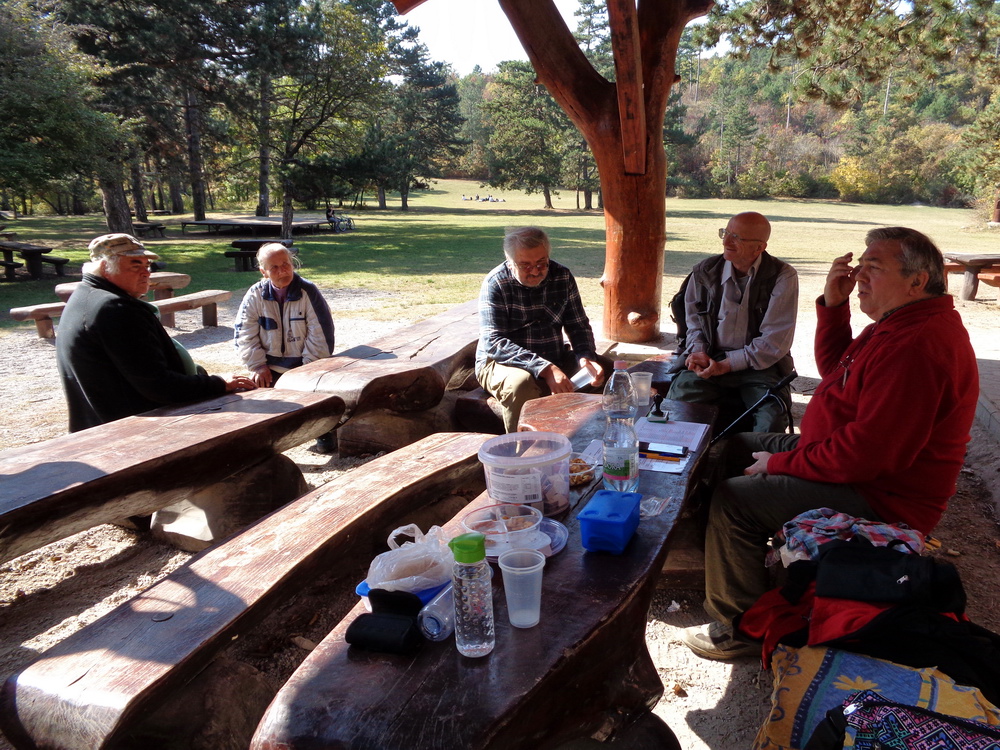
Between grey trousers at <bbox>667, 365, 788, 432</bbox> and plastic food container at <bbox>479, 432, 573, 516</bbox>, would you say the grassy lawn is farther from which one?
plastic food container at <bbox>479, 432, 573, 516</bbox>

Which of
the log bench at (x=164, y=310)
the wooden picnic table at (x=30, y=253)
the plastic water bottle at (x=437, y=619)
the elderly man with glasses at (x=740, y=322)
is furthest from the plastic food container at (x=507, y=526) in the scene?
the wooden picnic table at (x=30, y=253)

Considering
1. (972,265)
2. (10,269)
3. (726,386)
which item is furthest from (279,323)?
(10,269)

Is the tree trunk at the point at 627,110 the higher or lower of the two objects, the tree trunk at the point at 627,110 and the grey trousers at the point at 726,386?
the higher

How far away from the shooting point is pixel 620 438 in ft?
7.65

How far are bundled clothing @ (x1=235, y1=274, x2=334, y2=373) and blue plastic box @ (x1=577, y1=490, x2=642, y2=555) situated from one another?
124 inches

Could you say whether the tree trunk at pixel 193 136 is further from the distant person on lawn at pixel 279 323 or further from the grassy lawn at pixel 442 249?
the distant person on lawn at pixel 279 323

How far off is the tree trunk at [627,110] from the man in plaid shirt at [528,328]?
80.1 inches

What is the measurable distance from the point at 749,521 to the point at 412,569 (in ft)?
4.18

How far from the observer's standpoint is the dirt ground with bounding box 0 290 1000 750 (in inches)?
89.3

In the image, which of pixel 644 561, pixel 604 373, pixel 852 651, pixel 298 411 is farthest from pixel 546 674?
pixel 604 373

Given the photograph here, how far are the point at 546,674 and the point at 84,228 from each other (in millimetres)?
27153

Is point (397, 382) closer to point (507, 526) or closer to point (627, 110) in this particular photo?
point (507, 526)

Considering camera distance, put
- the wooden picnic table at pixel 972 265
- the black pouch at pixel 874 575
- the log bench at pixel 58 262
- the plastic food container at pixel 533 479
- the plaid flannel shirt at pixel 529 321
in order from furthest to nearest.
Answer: the log bench at pixel 58 262 < the wooden picnic table at pixel 972 265 < the plaid flannel shirt at pixel 529 321 < the plastic food container at pixel 533 479 < the black pouch at pixel 874 575

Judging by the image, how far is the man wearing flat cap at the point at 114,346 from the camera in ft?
10.2
